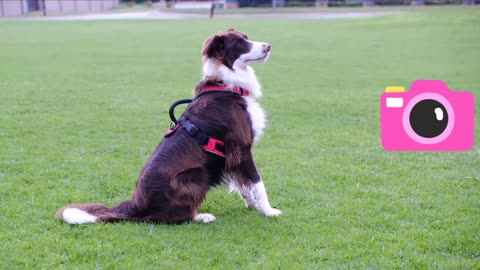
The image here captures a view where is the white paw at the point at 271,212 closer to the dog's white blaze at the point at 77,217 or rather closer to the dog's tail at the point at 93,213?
the dog's tail at the point at 93,213

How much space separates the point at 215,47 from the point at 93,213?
194 cm

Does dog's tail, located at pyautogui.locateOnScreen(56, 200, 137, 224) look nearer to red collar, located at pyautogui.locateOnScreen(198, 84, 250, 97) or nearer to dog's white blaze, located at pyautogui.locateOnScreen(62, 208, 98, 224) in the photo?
dog's white blaze, located at pyautogui.locateOnScreen(62, 208, 98, 224)

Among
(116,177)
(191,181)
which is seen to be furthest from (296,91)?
(191,181)

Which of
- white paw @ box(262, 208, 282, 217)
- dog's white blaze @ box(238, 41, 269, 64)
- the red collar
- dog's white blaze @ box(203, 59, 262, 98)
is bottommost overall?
white paw @ box(262, 208, 282, 217)

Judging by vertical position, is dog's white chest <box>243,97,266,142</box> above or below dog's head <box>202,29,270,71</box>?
below

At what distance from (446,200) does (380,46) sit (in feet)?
67.4

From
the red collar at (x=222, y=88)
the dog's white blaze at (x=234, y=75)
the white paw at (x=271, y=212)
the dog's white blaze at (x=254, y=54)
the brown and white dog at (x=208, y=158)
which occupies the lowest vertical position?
the white paw at (x=271, y=212)

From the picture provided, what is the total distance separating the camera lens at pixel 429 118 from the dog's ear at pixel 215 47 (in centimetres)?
211

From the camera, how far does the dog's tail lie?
4891 millimetres

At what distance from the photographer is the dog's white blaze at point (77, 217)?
4.88 meters

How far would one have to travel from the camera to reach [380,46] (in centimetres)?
2516

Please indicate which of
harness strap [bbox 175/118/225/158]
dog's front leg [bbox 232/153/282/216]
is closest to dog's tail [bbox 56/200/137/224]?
harness strap [bbox 175/118/225/158]

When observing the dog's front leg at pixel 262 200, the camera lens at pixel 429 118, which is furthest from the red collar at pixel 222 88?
the camera lens at pixel 429 118

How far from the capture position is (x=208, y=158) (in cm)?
511
